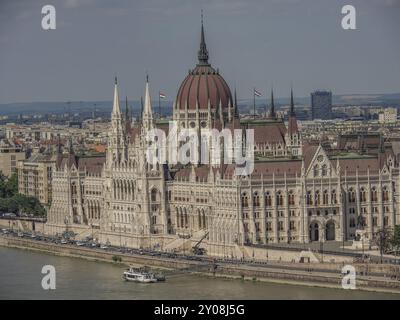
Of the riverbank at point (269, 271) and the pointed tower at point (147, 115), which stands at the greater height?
the pointed tower at point (147, 115)

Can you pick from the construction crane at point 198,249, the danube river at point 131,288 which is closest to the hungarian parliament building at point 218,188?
the construction crane at point 198,249

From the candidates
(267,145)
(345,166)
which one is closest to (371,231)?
(345,166)

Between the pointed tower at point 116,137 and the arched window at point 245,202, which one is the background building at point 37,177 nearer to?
the pointed tower at point 116,137

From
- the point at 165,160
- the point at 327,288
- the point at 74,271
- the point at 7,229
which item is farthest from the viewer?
the point at 7,229

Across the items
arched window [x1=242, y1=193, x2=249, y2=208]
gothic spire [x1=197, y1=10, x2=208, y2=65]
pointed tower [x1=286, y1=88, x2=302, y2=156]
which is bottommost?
arched window [x1=242, y1=193, x2=249, y2=208]

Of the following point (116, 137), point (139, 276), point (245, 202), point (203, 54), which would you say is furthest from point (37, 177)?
point (139, 276)

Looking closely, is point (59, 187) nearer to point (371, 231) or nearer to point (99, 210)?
point (99, 210)

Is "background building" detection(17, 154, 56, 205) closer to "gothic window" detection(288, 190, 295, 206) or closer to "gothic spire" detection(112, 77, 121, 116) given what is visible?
"gothic spire" detection(112, 77, 121, 116)

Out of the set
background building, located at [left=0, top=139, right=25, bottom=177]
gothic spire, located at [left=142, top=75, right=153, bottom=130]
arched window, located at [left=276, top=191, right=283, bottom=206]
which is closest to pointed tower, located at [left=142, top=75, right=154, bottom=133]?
gothic spire, located at [left=142, top=75, right=153, bottom=130]
